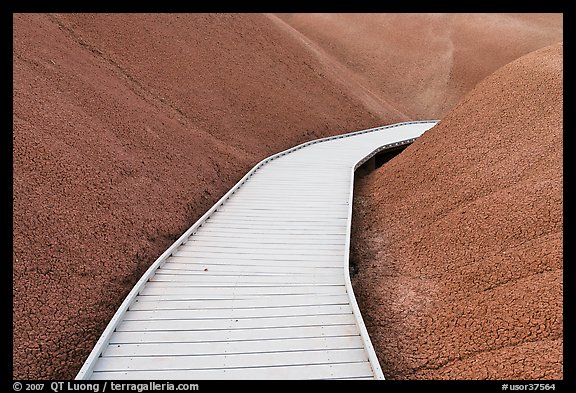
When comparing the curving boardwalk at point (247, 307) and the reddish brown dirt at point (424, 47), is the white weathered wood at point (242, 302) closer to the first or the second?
the curving boardwalk at point (247, 307)

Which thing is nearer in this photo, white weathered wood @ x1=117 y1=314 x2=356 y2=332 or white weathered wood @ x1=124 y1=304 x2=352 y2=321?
white weathered wood @ x1=117 y1=314 x2=356 y2=332

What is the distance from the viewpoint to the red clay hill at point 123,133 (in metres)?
5.55

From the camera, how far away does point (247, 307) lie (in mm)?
5574

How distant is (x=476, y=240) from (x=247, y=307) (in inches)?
150

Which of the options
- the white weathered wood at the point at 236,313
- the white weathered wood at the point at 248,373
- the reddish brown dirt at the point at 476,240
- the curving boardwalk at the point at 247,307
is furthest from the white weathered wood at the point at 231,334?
the reddish brown dirt at the point at 476,240

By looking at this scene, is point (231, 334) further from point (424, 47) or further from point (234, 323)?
point (424, 47)

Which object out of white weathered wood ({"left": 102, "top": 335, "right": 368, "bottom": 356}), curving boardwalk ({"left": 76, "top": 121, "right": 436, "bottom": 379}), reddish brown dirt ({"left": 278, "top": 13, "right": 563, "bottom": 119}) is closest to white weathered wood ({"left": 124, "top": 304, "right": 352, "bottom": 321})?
curving boardwalk ({"left": 76, "top": 121, "right": 436, "bottom": 379})

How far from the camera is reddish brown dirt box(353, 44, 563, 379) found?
496cm

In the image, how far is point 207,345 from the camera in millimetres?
4898

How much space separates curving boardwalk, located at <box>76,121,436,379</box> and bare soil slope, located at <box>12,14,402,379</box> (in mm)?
535

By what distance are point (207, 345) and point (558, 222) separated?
16.9 feet

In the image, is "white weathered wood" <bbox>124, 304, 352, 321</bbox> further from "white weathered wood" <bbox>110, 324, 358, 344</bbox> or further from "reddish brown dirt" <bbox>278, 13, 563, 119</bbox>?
"reddish brown dirt" <bbox>278, 13, 563, 119</bbox>

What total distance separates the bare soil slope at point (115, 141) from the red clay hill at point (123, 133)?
0.03 meters

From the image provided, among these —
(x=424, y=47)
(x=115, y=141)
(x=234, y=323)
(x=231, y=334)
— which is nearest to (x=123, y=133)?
(x=115, y=141)
